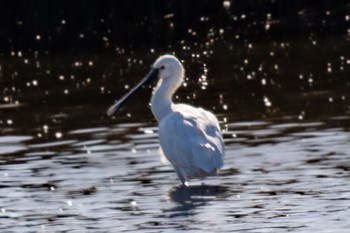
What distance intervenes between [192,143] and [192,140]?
56 mm

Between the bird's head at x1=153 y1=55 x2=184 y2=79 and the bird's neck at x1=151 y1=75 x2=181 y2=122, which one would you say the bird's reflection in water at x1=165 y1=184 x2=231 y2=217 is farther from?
the bird's head at x1=153 y1=55 x2=184 y2=79

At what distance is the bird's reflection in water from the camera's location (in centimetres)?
1169

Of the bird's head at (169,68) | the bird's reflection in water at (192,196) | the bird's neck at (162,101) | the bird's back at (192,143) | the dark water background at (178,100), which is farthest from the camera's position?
the bird's head at (169,68)

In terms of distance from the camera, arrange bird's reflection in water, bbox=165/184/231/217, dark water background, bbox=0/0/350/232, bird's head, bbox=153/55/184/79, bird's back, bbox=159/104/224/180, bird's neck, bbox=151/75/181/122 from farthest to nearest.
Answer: bird's head, bbox=153/55/184/79
bird's neck, bbox=151/75/181/122
bird's back, bbox=159/104/224/180
bird's reflection in water, bbox=165/184/231/217
dark water background, bbox=0/0/350/232

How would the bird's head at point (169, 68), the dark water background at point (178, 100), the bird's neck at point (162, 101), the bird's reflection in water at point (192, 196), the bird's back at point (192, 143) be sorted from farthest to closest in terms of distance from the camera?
the bird's head at point (169, 68) → the bird's neck at point (162, 101) → the bird's back at point (192, 143) → the bird's reflection in water at point (192, 196) → the dark water background at point (178, 100)

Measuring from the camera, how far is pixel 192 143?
12875 millimetres

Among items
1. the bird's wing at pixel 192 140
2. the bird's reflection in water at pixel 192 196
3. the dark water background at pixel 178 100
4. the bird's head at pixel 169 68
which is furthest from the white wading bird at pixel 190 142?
the bird's head at pixel 169 68

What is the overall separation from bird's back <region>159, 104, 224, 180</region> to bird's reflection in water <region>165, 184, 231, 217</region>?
0.17 metres

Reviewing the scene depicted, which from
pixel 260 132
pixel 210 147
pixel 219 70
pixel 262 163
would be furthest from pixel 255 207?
pixel 219 70

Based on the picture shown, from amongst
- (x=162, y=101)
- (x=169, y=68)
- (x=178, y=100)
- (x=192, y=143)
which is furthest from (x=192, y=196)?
(x=178, y=100)

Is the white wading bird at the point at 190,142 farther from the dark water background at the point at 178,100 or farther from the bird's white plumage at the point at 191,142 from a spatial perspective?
the dark water background at the point at 178,100

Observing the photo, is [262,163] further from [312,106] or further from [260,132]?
[312,106]

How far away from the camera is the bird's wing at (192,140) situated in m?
12.7

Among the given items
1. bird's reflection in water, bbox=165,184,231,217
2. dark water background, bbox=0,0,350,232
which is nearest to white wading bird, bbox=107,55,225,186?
bird's reflection in water, bbox=165,184,231,217
